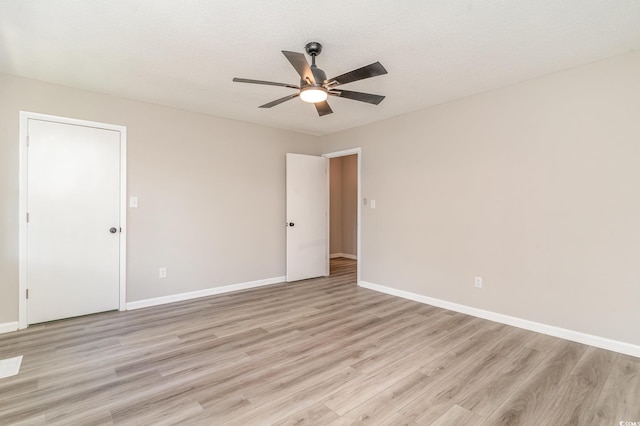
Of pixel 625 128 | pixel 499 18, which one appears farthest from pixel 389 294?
pixel 499 18

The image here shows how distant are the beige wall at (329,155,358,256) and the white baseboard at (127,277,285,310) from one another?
2591mm

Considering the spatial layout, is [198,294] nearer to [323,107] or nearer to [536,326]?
[323,107]

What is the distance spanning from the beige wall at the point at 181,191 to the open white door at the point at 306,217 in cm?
17

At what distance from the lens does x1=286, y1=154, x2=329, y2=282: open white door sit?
507cm

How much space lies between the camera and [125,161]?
3.64m

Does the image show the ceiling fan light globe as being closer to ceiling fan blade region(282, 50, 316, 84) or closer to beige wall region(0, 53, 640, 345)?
ceiling fan blade region(282, 50, 316, 84)

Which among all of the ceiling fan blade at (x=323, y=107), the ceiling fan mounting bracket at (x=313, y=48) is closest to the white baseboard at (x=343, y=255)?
the ceiling fan blade at (x=323, y=107)

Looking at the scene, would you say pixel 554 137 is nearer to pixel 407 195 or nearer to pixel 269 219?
pixel 407 195

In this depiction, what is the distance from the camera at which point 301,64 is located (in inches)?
82.9

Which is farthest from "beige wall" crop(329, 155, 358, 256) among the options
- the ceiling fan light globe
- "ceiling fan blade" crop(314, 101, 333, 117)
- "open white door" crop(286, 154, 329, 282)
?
the ceiling fan light globe

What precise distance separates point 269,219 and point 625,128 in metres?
4.20

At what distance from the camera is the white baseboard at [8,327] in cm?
301

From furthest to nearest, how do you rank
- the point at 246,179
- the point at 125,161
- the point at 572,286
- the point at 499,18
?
1. the point at 246,179
2. the point at 125,161
3. the point at 572,286
4. the point at 499,18

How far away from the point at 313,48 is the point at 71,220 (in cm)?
315
